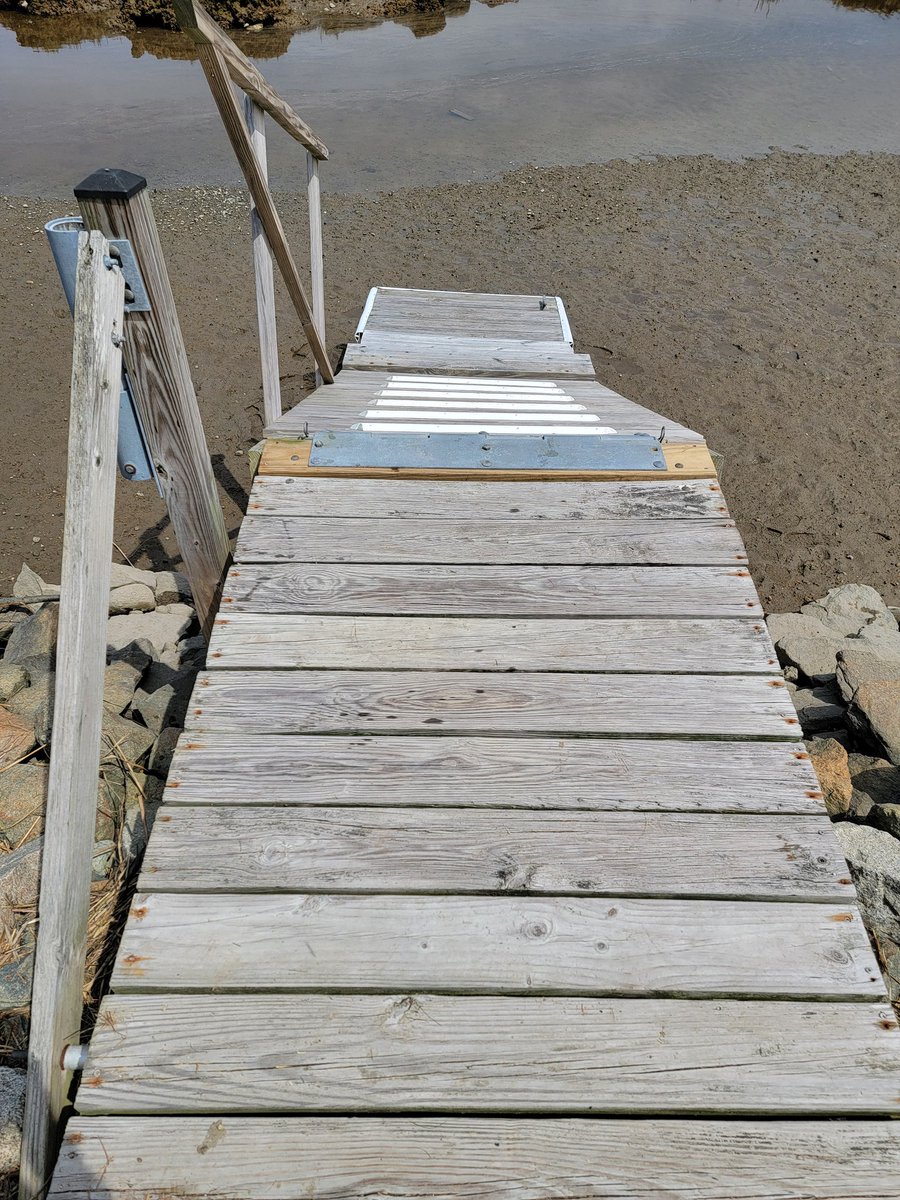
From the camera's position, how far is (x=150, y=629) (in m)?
4.16

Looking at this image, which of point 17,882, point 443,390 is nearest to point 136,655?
point 17,882

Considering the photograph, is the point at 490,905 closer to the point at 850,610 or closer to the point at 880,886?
the point at 880,886

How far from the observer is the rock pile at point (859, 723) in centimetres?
260

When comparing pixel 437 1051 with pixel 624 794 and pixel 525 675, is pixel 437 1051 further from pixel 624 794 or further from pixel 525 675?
pixel 525 675

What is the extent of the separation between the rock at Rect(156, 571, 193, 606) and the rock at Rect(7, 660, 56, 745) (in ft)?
5.13

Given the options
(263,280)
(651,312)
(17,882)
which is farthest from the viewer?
(651,312)

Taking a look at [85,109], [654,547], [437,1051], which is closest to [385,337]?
[654,547]

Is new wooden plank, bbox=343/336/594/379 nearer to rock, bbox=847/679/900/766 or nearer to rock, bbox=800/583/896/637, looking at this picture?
rock, bbox=800/583/896/637

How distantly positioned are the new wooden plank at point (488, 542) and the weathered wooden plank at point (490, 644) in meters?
0.29

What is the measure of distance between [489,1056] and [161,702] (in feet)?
6.84

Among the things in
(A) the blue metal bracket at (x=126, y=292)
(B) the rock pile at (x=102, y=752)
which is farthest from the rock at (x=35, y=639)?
(A) the blue metal bracket at (x=126, y=292)

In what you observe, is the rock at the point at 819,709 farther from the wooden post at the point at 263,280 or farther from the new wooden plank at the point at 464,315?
the new wooden plank at the point at 464,315

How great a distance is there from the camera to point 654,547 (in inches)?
116

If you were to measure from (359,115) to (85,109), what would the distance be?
4.09 m
